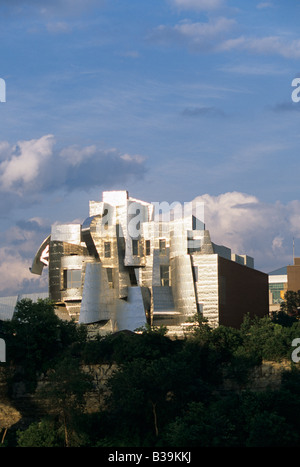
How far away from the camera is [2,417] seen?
6675 centimetres

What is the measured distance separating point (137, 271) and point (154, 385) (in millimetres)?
21914

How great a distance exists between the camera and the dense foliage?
181ft

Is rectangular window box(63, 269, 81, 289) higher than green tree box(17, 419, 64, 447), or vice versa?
rectangular window box(63, 269, 81, 289)

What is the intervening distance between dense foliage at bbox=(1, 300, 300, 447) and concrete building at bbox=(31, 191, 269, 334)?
3.50 metres

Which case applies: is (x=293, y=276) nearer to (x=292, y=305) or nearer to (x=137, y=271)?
(x=292, y=305)

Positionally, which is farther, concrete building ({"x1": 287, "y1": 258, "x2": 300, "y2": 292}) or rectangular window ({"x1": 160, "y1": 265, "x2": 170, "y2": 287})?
concrete building ({"x1": 287, "y1": 258, "x2": 300, "y2": 292})

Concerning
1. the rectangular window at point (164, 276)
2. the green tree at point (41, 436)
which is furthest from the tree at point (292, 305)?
the green tree at point (41, 436)

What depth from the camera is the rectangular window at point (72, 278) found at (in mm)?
81062

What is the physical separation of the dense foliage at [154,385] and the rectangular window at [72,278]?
18.9 feet

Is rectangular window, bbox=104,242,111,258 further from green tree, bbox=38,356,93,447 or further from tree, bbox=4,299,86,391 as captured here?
green tree, bbox=38,356,93,447

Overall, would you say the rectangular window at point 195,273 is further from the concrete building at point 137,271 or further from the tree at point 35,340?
the tree at point 35,340

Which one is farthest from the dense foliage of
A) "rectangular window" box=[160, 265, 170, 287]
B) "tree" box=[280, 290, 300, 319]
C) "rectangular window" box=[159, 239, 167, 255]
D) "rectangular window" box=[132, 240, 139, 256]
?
"tree" box=[280, 290, 300, 319]

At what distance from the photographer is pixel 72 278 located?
267ft
